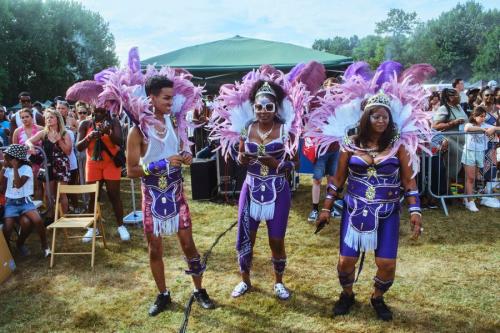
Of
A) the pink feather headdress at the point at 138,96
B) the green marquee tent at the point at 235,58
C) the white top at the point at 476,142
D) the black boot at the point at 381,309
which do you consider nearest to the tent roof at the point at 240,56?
the green marquee tent at the point at 235,58

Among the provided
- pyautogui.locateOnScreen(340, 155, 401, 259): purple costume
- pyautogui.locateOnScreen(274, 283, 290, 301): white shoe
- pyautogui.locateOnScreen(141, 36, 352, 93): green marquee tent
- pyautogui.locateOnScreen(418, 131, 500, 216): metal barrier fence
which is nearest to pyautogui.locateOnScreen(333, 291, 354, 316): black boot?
pyautogui.locateOnScreen(274, 283, 290, 301): white shoe

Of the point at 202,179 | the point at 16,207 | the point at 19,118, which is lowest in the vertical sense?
the point at 202,179

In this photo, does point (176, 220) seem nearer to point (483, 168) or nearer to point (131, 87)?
point (131, 87)

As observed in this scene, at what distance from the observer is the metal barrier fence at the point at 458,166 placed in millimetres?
6422

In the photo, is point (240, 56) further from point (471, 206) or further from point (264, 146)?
point (264, 146)

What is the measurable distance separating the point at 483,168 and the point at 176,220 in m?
5.55

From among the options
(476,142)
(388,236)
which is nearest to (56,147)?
(388,236)

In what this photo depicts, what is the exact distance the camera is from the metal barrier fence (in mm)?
6422

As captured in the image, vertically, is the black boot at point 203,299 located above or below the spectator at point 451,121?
below

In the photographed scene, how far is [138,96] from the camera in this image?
3406 millimetres

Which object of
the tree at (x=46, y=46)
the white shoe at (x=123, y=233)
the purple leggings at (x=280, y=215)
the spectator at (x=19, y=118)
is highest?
the tree at (x=46, y=46)

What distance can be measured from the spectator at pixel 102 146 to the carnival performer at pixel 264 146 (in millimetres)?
1960

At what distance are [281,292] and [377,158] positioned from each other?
1.56 m

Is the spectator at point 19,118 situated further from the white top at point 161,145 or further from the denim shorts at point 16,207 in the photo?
the white top at point 161,145
